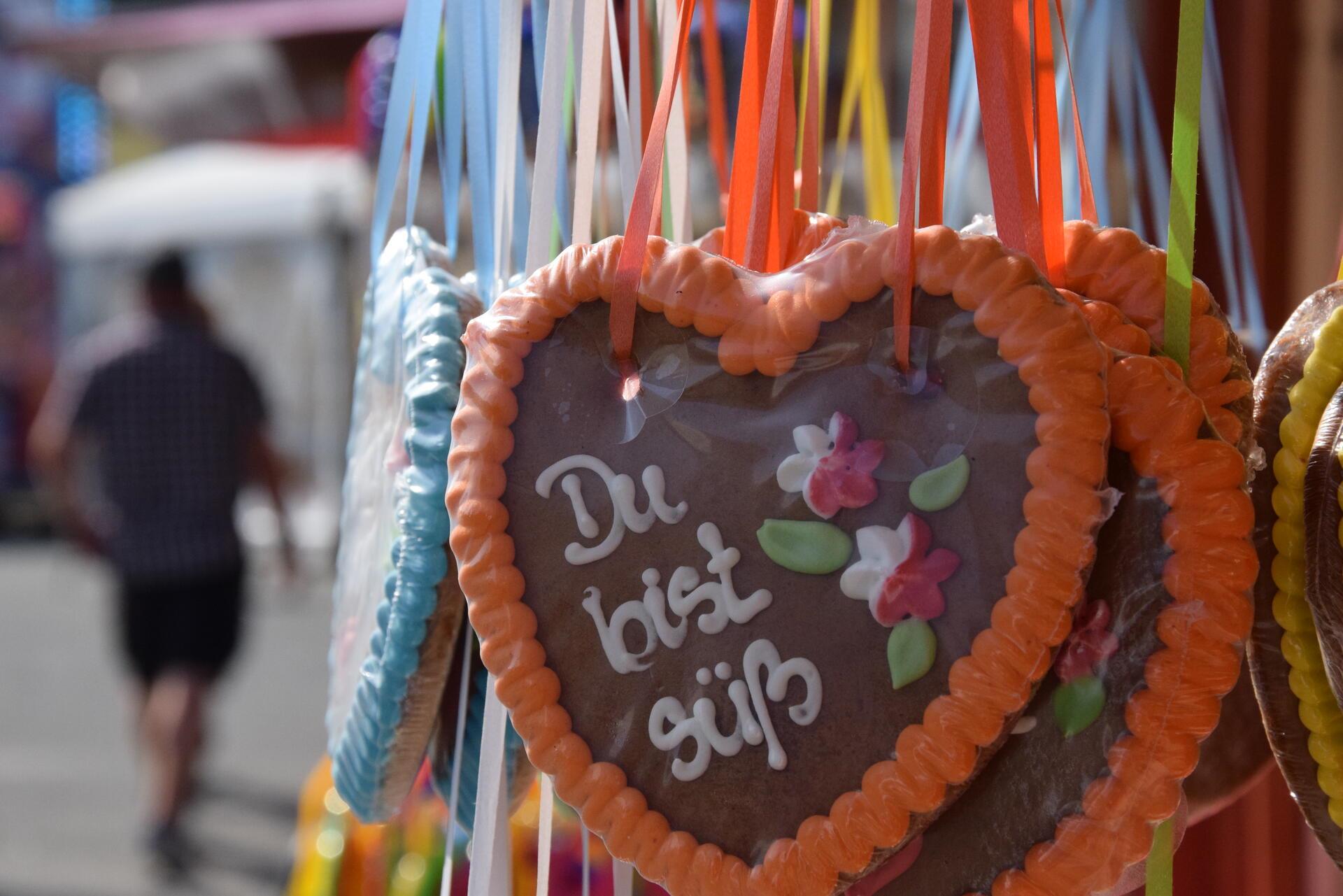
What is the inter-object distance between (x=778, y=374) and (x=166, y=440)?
256 cm

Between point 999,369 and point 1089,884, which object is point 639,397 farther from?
point 1089,884

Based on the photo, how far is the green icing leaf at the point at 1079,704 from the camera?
1.61 feet

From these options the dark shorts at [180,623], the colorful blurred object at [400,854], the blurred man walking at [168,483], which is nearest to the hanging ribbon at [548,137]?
the colorful blurred object at [400,854]

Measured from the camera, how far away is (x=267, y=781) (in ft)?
12.5

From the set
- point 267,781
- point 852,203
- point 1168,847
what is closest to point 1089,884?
point 1168,847

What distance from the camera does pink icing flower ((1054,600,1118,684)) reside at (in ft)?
1.61

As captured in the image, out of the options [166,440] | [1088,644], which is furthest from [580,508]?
[166,440]

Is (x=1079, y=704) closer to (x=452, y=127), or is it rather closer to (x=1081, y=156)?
(x=1081, y=156)

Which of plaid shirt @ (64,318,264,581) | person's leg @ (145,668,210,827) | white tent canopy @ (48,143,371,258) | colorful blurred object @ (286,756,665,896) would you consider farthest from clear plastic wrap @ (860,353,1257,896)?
white tent canopy @ (48,143,371,258)

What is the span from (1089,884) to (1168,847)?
0.05m

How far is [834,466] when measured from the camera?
502 mm

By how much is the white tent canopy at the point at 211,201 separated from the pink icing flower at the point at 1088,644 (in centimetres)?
590

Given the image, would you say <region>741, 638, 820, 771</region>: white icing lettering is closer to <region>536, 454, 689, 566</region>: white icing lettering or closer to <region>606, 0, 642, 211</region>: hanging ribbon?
<region>536, 454, 689, 566</region>: white icing lettering

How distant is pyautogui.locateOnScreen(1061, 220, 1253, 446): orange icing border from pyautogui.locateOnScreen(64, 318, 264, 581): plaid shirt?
8.31 ft
